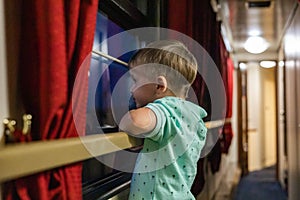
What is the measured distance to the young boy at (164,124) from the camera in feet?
3.97

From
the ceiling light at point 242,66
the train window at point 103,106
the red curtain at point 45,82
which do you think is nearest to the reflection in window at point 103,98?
the train window at point 103,106

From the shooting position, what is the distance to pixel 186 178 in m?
1.31

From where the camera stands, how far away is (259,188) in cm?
622

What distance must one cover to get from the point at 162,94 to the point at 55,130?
0.47 meters

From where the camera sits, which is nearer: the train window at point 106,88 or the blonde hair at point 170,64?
the blonde hair at point 170,64

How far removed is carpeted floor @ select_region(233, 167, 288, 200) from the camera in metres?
5.56

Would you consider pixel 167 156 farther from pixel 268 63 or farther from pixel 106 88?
pixel 268 63

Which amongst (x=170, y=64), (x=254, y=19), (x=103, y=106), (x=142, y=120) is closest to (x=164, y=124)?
Answer: (x=142, y=120)

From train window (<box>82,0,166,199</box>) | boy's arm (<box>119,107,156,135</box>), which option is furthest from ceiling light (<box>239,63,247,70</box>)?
boy's arm (<box>119,107,156,135</box>)

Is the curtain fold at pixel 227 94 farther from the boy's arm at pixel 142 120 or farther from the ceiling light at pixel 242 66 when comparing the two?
the boy's arm at pixel 142 120

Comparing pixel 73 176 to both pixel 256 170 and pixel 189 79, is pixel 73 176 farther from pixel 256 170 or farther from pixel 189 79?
pixel 256 170

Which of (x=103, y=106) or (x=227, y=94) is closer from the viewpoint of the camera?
(x=103, y=106)

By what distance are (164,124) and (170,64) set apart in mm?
176

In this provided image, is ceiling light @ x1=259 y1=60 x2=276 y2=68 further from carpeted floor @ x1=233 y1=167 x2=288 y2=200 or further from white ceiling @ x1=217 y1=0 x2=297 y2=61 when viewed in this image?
carpeted floor @ x1=233 y1=167 x2=288 y2=200
